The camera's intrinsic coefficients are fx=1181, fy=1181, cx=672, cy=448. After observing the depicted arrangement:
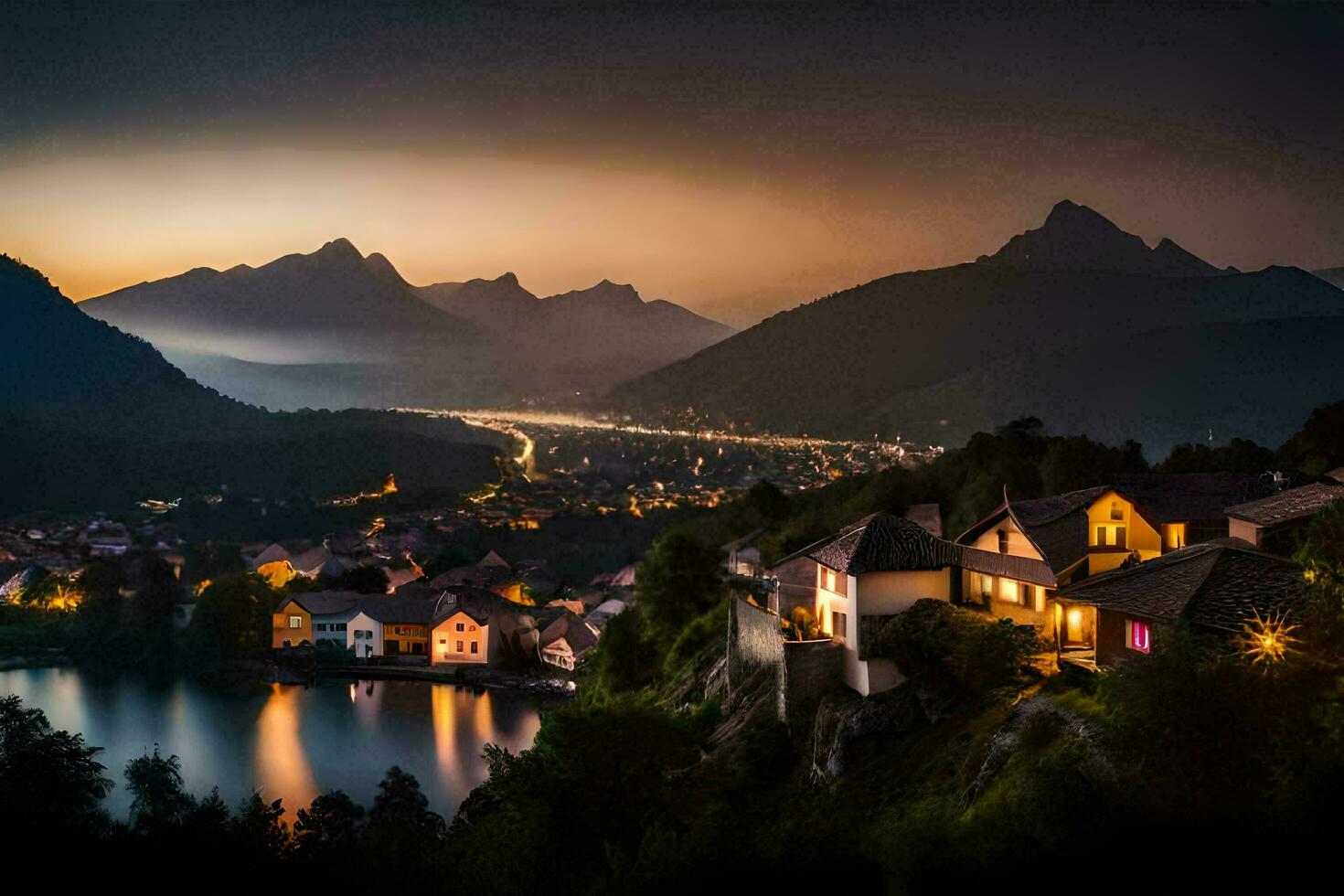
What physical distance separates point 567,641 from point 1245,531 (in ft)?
63.2

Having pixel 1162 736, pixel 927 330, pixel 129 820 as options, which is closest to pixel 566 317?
pixel 927 330

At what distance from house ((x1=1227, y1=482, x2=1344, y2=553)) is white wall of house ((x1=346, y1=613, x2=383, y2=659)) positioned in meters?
22.8

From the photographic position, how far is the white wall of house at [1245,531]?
491 inches

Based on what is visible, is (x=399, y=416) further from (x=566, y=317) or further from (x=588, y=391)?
(x=566, y=317)

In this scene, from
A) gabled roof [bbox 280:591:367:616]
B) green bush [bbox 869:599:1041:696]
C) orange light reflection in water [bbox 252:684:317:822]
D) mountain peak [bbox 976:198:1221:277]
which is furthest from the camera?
mountain peak [bbox 976:198:1221:277]

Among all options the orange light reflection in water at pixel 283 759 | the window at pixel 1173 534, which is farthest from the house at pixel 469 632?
the window at pixel 1173 534

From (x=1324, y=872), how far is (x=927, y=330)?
64.8 metres

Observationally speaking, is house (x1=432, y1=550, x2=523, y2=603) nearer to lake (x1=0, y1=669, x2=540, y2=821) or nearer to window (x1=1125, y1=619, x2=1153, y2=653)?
lake (x1=0, y1=669, x2=540, y2=821)

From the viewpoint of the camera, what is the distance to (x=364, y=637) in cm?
3108

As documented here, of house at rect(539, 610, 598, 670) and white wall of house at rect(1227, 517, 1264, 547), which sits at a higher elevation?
white wall of house at rect(1227, 517, 1264, 547)

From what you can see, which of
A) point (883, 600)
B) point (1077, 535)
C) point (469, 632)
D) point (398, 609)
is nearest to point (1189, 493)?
point (1077, 535)

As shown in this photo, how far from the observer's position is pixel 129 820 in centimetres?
1667

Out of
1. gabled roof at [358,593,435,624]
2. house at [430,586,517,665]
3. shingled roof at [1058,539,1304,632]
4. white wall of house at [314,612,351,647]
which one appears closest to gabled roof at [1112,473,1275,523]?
shingled roof at [1058,539,1304,632]

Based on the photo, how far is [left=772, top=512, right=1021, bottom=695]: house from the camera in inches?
468
